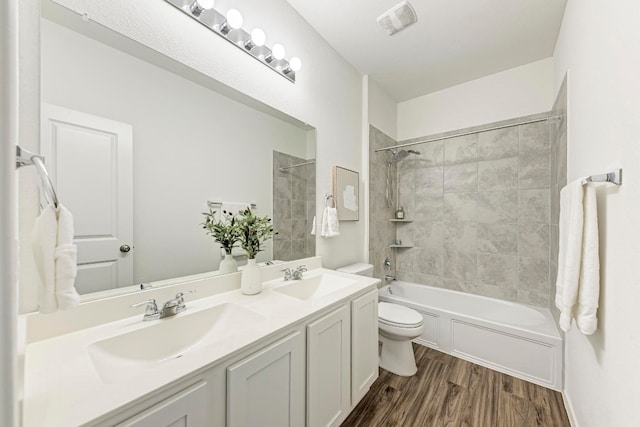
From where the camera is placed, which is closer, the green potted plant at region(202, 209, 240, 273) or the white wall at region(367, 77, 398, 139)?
the green potted plant at region(202, 209, 240, 273)

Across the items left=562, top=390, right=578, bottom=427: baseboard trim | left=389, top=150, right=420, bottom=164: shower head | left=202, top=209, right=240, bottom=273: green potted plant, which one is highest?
left=389, top=150, right=420, bottom=164: shower head

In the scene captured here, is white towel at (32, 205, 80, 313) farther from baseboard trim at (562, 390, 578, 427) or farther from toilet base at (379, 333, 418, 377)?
baseboard trim at (562, 390, 578, 427)

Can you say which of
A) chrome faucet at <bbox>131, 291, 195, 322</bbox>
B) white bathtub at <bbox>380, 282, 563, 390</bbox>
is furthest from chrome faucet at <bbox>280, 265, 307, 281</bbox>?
white bathtub at <bbox>380, 282, 563, 390</bbox>

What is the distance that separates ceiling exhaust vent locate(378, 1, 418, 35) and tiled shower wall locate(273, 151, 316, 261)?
45.2 inches

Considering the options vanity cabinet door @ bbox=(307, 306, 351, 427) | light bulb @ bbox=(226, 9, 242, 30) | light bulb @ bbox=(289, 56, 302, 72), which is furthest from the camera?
light bulb @ bbox=(289, 56, 302, 72)

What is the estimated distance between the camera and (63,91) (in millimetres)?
873

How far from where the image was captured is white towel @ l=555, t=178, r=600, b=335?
3.17ft

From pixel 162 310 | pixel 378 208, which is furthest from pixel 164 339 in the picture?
pixel 378 208

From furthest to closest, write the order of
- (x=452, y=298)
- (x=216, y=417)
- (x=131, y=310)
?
1. (x=452, y=298)
2. (x=131, y=310)
3. (x=216, y=417)

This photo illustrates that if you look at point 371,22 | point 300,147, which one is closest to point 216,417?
point 300,147

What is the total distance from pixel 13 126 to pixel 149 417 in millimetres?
Result: 692

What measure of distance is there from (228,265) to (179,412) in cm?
73

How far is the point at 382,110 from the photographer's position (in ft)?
9.20

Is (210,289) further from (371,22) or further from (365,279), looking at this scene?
(371,22)
